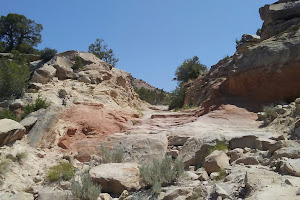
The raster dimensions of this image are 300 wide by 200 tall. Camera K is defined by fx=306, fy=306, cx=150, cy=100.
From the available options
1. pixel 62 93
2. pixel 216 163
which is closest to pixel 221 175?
pixel 216 163

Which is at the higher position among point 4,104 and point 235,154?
point 4,104

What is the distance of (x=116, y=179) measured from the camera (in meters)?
6.07

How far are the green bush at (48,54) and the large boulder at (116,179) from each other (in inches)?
498

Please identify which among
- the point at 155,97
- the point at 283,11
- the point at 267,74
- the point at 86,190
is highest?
the point at 283,11

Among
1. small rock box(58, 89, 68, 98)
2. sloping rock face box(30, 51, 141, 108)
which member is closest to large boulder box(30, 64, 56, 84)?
sloping rock face box(30, 51, 141, 108)

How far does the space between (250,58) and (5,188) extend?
9740mm

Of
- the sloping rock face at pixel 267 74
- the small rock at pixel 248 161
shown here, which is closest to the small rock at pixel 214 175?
the small rock at pixel 248 161

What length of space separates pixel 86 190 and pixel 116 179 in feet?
2.04

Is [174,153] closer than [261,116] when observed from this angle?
Yes

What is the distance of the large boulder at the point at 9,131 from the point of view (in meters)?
7.66

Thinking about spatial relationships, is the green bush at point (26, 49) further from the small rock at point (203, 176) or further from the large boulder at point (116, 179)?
the small rock at point (203, 176)

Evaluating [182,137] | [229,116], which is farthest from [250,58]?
[182,137]

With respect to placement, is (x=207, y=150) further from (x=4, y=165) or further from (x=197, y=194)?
(x=4, y=165)

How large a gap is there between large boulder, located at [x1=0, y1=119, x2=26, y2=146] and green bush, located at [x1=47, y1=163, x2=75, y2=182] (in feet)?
4.85
